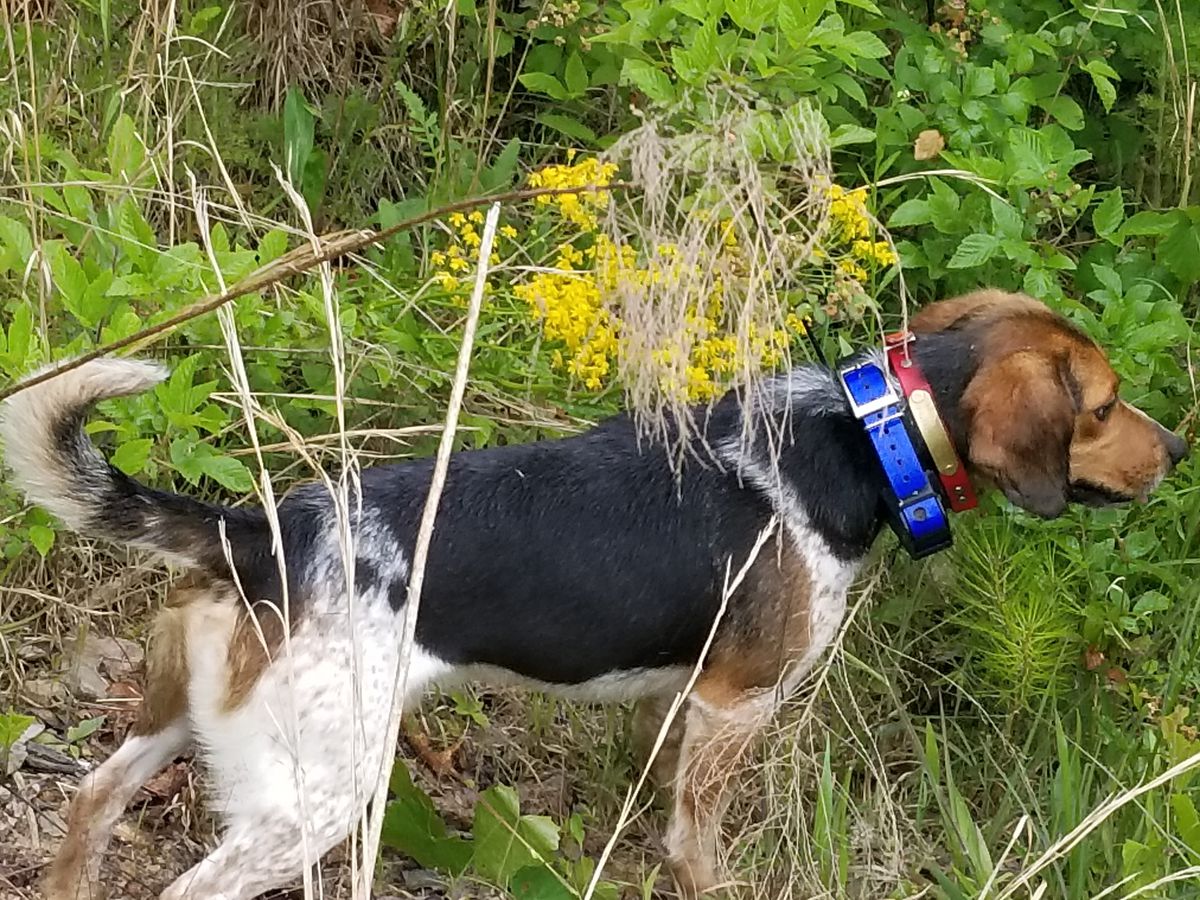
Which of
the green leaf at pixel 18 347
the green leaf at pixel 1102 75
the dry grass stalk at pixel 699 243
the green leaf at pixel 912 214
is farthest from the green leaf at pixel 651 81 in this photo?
the green leaf at pixel 18 347

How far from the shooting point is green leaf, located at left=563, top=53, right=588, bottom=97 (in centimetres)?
418

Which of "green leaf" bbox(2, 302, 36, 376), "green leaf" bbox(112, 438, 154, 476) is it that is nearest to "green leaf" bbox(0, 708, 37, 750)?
"green leaf" bbox(112, 438, 154, 476)

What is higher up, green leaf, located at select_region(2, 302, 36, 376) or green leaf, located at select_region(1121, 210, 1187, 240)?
green leaf, located at select_region(2, 302, 36, 376)

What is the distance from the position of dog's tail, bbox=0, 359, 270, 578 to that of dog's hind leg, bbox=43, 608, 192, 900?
272mm

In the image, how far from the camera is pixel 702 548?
3105 millimetres

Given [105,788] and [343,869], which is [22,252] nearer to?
[105,788]

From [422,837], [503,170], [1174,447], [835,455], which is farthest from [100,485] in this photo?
[1174,447]

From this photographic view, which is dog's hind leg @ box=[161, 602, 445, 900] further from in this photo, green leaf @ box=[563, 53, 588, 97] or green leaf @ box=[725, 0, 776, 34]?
green leaf @ box=[563, 53, 588, 97]

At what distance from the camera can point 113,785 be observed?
9.71 ft

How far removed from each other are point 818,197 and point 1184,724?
Result: 5.38 feet

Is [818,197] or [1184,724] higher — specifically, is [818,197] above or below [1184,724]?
above

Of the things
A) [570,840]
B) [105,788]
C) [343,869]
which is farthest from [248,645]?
[570,840]

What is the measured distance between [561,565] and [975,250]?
1363 mm

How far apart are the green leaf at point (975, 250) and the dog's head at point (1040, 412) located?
0.57 ft
